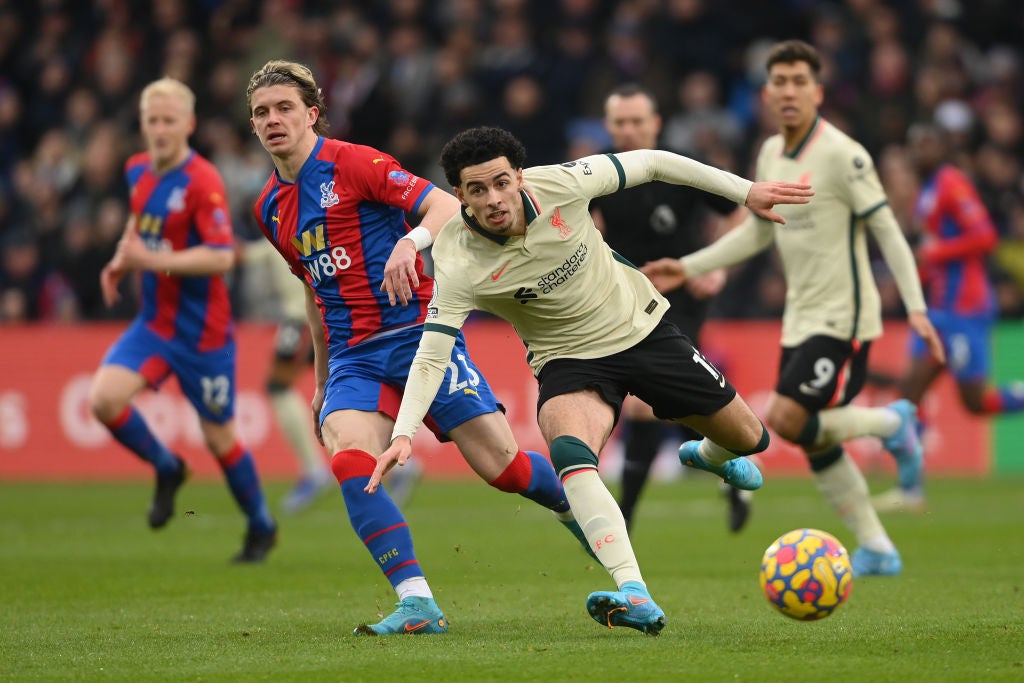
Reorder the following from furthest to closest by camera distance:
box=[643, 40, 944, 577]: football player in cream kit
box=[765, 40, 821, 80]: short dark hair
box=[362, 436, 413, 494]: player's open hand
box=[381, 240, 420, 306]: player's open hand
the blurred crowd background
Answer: the blurred crowd background → box=[765, 40, 821, 80]: short dark hair → box=[643, 40, 944, 577]: football player in cream kit → box=[381, 240, 420, 306]: player's open hand → box=[362, 436, 413, 494]: player's open hand

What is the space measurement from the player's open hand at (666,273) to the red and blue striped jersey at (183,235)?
9.69ft

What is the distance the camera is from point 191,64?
21.0 m

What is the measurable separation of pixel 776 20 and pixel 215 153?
750cm

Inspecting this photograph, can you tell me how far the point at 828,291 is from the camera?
8.98 metres

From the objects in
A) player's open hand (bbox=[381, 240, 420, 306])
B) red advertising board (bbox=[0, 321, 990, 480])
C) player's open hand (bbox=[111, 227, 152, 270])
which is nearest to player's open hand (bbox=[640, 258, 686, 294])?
player's open hand (bbox=[381, 240, 420, 306])

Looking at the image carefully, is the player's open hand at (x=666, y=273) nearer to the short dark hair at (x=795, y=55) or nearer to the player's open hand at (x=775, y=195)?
the player's open hand at (x=775, y=195)

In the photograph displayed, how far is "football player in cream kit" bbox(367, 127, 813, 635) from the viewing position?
20.0ft

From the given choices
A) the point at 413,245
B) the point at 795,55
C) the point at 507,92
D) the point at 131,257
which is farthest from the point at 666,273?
the point at 507,92

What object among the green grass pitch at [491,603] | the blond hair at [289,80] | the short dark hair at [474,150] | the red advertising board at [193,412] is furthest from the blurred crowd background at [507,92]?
the short dark hair at [474,150]

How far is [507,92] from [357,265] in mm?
13183

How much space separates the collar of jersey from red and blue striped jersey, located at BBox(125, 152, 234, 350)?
3.64 meters

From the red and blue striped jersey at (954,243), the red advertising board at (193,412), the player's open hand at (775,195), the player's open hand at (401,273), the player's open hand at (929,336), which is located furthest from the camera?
the red advertising board at (193,412)

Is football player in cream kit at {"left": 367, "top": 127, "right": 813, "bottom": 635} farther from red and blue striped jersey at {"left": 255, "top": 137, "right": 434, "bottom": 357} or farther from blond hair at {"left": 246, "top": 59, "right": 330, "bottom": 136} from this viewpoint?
blond hair at {"left": 246, "top": 59, "right": 330, "bottom": 136}

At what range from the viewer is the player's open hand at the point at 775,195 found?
640 centimetres
